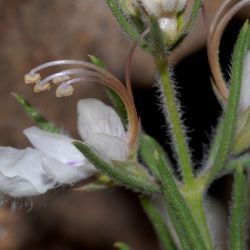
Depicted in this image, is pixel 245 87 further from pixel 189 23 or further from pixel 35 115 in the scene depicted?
pixel 35 115

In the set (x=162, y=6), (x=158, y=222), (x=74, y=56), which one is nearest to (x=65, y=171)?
(x=158, y=222)

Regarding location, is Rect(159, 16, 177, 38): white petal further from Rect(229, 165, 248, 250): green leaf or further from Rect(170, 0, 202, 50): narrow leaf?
Rect(229, 165, 248, 250): green leaf

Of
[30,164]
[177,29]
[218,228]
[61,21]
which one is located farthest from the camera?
[218,228]

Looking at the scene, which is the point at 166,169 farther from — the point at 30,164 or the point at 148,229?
the point at 148,229

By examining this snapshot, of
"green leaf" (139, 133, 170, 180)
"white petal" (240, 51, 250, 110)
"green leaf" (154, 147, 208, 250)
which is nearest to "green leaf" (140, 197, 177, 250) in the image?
"green leaf" (139, 133, 170, 180)

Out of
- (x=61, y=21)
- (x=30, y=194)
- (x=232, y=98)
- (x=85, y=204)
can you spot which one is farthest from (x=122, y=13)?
(x=85, y=204)

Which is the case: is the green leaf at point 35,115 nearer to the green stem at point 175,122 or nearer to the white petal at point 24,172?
the white petal at point 24,172
